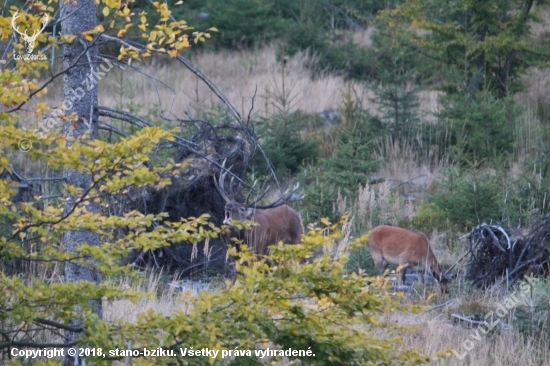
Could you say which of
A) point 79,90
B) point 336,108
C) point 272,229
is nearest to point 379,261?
point 272,229

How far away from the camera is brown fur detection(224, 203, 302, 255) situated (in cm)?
1015

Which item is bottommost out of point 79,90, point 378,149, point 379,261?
point 378,149

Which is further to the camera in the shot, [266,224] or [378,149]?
[378,149]

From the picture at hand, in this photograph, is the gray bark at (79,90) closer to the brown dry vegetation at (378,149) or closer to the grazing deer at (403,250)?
the brown dry vegetation at (378,149)

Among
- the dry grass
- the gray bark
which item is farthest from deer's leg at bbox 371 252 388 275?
the dry grass

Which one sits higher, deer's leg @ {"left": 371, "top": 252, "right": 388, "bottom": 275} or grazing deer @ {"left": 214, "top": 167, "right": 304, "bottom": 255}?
grazing deer @ {"left": 214, "top": 167, "right": 304, "bottom": 255}

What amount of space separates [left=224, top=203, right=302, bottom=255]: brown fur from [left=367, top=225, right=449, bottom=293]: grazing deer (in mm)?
1007

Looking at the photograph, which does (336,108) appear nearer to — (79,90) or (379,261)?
(379,261)

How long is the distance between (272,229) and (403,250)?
65.7 inches

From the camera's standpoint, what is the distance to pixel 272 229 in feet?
34.0

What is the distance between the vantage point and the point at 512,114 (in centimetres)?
1694

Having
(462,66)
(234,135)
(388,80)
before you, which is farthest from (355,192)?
(462,66)

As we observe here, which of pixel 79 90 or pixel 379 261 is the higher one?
pixel 79 90

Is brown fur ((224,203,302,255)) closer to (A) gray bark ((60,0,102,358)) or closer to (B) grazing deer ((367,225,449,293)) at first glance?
(B) grazing deer ((367,225,449,293))
